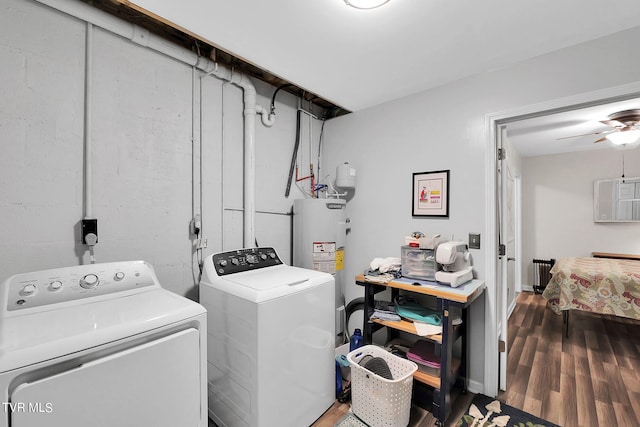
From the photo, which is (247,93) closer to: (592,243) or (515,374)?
(515,374)

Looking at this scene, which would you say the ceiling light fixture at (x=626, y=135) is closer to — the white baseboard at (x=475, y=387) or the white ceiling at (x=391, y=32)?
the white ceiling at (x=391, y=32)

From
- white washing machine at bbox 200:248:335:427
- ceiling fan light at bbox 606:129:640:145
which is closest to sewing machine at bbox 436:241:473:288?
white washing machine at bbox 200:248:335:427

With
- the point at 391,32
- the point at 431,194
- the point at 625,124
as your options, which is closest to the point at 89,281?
the point at 391,32

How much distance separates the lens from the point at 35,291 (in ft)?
3.85

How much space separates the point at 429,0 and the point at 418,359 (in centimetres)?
215

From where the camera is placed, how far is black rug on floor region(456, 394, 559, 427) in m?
1.74

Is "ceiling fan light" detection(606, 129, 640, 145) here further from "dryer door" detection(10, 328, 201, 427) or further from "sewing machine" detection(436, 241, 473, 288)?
"dryer door" detection(10, 328, 201, 427)

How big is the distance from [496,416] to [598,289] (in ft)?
7.60

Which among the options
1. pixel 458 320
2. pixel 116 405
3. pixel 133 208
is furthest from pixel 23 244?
pixel 458 320

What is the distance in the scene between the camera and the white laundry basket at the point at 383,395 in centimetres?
161

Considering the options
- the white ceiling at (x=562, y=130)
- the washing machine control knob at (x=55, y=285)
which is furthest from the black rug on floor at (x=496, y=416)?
the washing machine control knob at (x=55, y=285)

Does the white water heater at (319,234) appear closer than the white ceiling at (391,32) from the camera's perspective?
No

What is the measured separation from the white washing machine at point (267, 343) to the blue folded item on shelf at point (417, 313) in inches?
22.2

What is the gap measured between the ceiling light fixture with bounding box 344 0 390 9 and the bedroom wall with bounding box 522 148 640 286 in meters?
5.12
